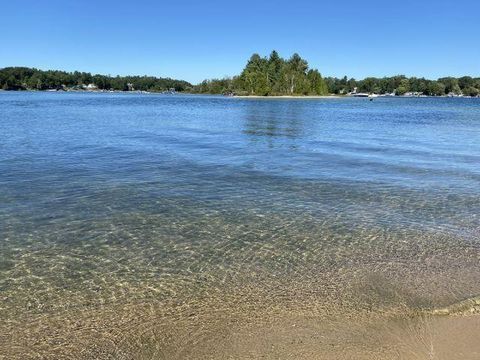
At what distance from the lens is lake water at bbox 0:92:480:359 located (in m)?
6.92

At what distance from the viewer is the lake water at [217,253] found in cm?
692

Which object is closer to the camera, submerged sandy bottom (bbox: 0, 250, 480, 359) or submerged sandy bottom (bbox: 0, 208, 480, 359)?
submerged sandy bottom (bbox: 0, 250, 480, 359)

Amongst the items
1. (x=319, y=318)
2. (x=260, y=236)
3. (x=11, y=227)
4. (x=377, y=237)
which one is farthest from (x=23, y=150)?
(x=319, y=318)

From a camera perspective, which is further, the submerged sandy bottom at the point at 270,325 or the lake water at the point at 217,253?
the lake water at the point at 217,253

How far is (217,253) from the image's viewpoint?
397 inches

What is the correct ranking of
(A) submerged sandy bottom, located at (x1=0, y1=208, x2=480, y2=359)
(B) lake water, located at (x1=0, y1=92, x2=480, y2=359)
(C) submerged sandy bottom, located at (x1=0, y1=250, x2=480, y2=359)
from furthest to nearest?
(B) lake water, located at (x1=0, y1=92, x2=480, y2=359), (A) submerged sandy bottom, located at (x1=0, y1=208, x2=480, y2=359), (C) submerged sandy bottom, located at (x1=0, y1=250, x2=480, y2=359)

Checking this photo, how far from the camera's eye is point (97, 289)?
8203 mm

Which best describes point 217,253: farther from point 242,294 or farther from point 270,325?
point 270,325

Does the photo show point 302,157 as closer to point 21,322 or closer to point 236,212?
point 236,212

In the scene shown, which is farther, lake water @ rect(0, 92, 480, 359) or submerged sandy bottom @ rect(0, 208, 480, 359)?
lake water @ rect(0, 92, 480, 359)

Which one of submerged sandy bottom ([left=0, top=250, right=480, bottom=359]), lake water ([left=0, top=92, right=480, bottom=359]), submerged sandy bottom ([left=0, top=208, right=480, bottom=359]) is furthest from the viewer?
lake water ([left=0, top=92, right=480, bottom=359])

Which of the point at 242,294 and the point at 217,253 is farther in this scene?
the point at 217,253

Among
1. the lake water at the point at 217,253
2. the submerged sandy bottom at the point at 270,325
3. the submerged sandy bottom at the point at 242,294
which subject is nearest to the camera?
the submerged sandy bottom at the point at 270,325

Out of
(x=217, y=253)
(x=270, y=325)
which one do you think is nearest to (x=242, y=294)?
(x=270, y=325)
